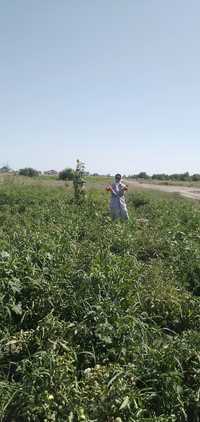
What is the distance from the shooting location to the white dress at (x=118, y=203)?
1420cm

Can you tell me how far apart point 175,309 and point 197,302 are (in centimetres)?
27

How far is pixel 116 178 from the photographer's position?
14.5m

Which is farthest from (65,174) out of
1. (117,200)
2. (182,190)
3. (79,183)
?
(117,200)

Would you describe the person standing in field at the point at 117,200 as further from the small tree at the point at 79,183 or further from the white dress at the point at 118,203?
the small tree at the point at 79,183

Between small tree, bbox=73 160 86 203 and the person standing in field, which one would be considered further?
small tree, bbox=73 160 86 203

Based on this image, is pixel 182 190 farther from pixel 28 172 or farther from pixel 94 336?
pixel 94 336

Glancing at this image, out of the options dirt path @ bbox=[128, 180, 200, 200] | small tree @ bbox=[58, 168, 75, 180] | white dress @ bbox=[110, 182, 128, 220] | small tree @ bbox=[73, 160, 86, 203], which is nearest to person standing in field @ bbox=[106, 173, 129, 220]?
white dress @ bbox=[110, 182, 128, 220]

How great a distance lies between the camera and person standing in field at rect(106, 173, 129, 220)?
46.6 ft

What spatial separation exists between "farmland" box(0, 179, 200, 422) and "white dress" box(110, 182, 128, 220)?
644cm

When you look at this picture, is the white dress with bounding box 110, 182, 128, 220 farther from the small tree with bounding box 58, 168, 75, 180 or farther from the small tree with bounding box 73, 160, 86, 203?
the small tree with bounding box 58, 168, 75, 180

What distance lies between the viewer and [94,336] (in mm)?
4691

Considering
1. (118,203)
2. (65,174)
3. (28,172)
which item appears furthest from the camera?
(28,172)

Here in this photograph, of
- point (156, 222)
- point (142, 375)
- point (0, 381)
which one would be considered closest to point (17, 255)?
point (0, 381)

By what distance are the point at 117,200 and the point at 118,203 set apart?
97 mm
